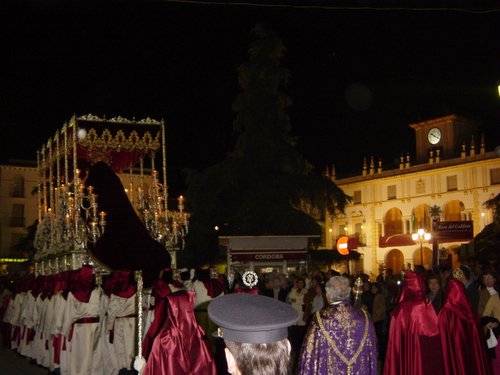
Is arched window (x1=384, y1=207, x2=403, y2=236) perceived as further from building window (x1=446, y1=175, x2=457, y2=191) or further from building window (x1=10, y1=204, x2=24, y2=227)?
building window (x1=10, y1=204, x2=24, y2=227)

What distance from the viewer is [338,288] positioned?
19.3ft

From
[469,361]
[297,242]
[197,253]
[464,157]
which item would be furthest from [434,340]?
[464,157]

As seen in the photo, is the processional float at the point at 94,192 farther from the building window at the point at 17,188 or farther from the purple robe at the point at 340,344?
the building window at the point at 17,188

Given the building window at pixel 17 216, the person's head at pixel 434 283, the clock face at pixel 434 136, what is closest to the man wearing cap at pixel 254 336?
the person's head at pixel 434 283

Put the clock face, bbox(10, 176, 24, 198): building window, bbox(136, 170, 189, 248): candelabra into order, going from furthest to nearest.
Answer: bbox(10, 176, 24, 198): building window < the clock face < bbox(136, 170, 189, 248): candelabra

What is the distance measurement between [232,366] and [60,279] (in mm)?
10970

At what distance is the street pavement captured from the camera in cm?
1364

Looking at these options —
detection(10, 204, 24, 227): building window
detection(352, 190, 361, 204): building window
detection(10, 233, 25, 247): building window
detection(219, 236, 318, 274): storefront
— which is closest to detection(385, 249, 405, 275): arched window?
detection(352, 190, 361, 204): building window

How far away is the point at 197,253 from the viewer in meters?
28.7

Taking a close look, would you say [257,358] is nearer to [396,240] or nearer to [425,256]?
[425,256]

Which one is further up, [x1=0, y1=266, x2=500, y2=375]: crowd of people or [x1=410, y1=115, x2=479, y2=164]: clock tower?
[x1=410, y1=115, x2=479, y2=164]: clock tower

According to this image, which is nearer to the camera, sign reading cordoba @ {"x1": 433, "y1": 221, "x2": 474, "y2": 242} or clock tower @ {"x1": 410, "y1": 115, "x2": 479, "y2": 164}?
sign reading cordoba @ {"x1": 433, "y1": 221, "x2": 474, "y2": 242}

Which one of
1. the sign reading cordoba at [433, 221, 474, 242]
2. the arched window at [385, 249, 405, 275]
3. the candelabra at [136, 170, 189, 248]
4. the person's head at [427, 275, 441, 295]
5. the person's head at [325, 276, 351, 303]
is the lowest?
the arched window at [385, 249, 405, 275]

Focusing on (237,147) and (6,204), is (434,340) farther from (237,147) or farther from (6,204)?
(6,204)
